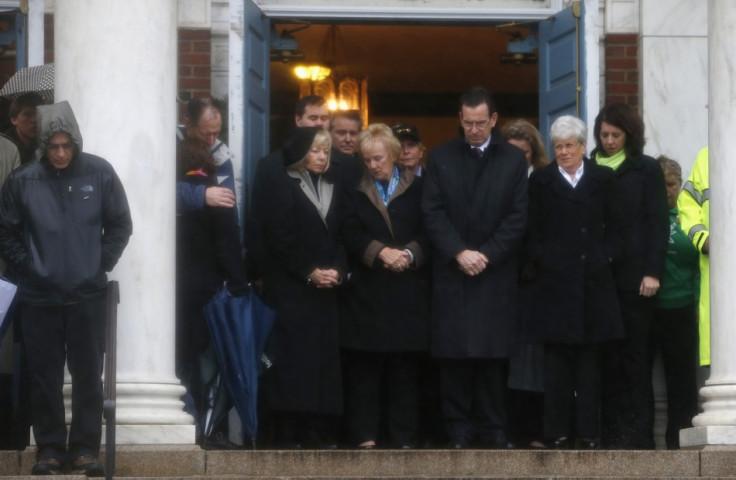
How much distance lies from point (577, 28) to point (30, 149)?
3.52m

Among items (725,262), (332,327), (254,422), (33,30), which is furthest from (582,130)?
(33,30)

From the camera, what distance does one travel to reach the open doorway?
1573 centimetres

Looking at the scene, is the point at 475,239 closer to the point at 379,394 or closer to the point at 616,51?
the point at 379,394

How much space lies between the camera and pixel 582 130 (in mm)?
9820

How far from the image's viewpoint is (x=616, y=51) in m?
11.7

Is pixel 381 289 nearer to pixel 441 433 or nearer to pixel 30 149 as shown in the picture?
pixel 441 433

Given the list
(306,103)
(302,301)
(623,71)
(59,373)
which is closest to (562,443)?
(302,301)

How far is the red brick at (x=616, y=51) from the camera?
38.4 feet

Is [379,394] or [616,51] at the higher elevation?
[616,51]

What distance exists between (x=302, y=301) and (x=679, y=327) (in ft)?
7.19

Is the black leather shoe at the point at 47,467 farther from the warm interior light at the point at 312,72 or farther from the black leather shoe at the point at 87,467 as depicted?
the warm interior light at the point at 312,72

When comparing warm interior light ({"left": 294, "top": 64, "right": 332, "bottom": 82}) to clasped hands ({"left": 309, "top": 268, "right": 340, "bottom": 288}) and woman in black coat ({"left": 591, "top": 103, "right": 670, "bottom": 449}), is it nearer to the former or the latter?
woman in black coat ({"left": 591, "top": 103, "right": 670, "bottom": 449})

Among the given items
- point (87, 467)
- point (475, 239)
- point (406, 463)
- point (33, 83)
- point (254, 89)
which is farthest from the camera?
point (254, 89)

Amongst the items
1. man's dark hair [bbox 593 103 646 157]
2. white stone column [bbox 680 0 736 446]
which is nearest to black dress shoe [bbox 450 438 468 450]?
white stone column [bbox 680 0 736 446]
